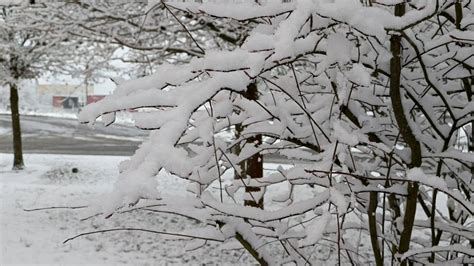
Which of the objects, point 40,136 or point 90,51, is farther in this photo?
point 40,136

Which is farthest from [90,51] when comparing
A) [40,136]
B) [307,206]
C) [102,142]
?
[40,136]

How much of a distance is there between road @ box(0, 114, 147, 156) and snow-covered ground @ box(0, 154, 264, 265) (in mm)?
3647

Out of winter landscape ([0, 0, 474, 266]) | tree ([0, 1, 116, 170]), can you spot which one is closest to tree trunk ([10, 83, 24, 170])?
tree ([0, 1, 116, 170])

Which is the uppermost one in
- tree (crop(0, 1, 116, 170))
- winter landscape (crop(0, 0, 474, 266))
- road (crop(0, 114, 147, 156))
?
winter landscape (crop(0, 0, 474, 266))

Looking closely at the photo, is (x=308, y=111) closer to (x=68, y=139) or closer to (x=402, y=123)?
(x=402, y=123)

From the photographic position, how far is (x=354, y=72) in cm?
133

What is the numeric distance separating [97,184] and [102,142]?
25.2ft

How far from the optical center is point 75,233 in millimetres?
6957

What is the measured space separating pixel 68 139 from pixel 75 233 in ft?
43.4

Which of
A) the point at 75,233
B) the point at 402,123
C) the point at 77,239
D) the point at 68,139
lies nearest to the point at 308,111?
the point at 402,123

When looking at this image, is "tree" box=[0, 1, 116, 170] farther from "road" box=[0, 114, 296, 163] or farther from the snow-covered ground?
the snow-covered ground

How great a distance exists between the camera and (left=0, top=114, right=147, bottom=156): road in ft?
53.1

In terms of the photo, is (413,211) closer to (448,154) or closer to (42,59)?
(448,154)

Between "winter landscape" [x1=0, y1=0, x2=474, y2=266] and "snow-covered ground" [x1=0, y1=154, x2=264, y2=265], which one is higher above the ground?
"winter landscape" [x1=0, y1=0, x2=474, y2=266]
